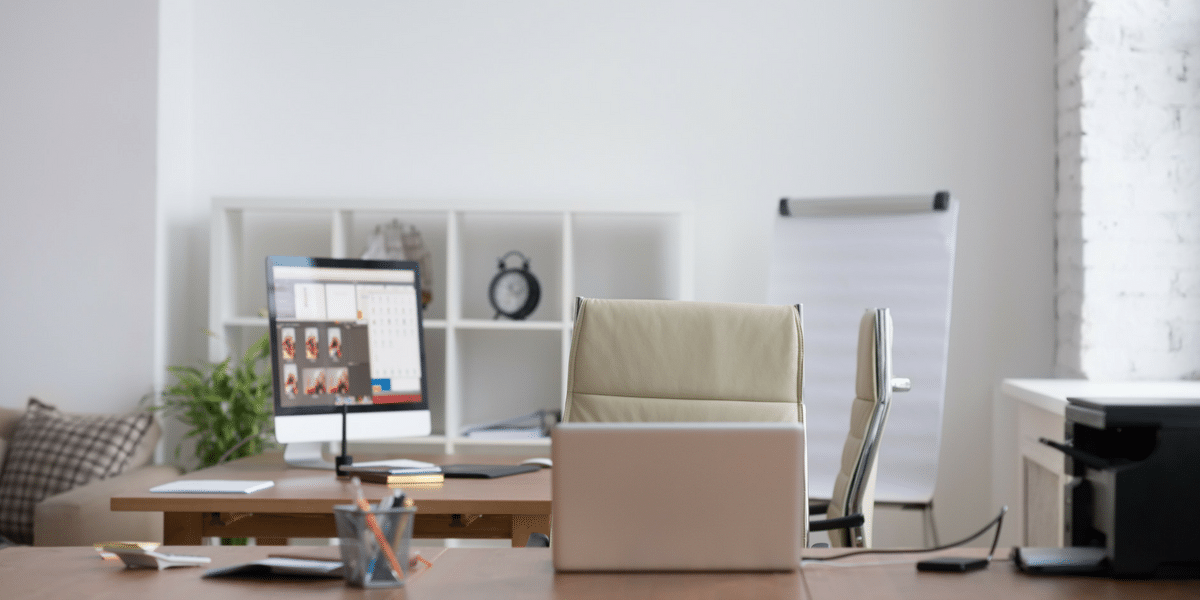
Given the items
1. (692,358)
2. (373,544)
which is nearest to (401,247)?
(692,358)

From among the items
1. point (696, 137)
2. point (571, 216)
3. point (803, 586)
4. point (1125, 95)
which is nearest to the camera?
point (803, 586)

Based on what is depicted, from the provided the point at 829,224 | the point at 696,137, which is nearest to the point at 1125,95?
the point at 829,224

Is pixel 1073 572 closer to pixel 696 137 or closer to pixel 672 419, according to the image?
pixel 672 419

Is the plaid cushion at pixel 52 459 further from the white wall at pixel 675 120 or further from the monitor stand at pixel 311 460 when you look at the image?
the monitor stand at pixel 311 460

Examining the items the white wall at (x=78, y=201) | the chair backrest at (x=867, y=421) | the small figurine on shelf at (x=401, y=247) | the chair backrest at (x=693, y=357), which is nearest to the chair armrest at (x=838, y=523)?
the chair backrest at (x=867, y=421)

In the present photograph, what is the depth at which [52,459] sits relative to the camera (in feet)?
10.5

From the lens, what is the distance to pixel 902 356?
130 inches

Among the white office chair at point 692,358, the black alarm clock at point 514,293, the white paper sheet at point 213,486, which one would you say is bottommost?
the white paper sheet at point 213,486

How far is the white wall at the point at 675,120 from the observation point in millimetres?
3639

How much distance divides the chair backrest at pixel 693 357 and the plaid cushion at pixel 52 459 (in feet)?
6.54

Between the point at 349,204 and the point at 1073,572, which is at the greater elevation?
the point at 349,204

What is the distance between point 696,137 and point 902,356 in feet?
3.74

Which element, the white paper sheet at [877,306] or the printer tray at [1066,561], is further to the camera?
the white paper sheet at [877,306]

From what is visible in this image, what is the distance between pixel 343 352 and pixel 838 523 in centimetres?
132
